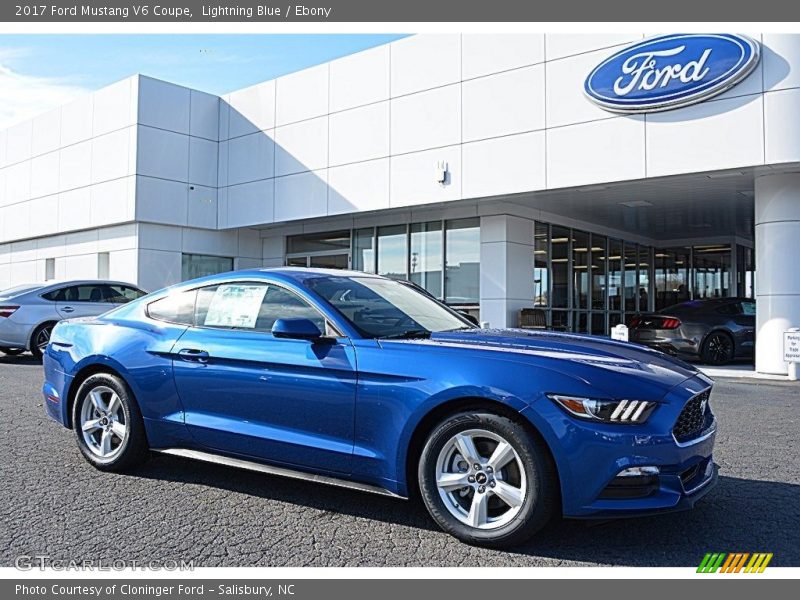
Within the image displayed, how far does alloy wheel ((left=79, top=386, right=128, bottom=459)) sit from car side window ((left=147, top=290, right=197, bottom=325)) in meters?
0.64

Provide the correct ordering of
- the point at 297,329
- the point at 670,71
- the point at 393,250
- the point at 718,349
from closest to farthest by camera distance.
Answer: the point at 297,329, the point at 670,71, the point at 718,349, the point at 393,250

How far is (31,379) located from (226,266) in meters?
10.5

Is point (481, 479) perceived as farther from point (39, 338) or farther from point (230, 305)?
point (39, 338)

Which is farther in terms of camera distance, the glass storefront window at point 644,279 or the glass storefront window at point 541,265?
the glass storefront window at point 644,279

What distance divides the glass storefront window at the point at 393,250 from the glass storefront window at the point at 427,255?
0.89ft

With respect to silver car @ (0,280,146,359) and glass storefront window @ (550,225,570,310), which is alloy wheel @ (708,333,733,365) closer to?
glass storefront window @ (550,225,570,310)

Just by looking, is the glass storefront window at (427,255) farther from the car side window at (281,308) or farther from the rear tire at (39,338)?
the car side window at (281,308)

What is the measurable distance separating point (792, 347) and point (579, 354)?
9518 mm

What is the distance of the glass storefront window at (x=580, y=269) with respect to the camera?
1805 cm

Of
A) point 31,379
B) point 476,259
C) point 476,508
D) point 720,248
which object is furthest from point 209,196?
point 476,508

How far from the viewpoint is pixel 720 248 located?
880 inches

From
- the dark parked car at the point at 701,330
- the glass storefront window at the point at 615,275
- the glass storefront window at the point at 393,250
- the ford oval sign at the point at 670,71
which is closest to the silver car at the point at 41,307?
the glass storefront window at the point at 393,250

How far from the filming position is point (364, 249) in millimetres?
18578

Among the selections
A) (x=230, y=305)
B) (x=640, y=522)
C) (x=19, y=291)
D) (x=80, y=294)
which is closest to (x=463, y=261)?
(x=80, y=294)
